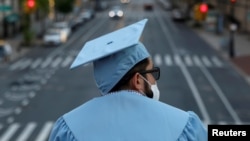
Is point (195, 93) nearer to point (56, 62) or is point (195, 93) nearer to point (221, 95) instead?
point (221, 95)

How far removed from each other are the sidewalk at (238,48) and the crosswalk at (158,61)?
1.20 meters

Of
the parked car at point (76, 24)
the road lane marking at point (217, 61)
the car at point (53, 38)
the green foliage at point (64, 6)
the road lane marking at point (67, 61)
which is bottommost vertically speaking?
the parked car at point (76, 24)

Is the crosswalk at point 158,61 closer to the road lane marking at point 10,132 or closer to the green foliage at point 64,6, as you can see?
the road lane marking at point 10,132

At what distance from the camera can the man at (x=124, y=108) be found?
2.68 m

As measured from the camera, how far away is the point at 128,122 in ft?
8.90

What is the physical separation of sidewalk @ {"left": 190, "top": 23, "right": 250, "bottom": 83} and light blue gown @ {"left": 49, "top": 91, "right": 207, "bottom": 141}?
32.2 meters

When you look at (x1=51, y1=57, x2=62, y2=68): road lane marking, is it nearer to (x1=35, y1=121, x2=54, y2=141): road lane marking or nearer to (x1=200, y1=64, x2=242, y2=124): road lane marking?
(x1=200, y1=64, x2=242, y2=124): road lane marking

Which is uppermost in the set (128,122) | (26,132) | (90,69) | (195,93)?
(128,122)

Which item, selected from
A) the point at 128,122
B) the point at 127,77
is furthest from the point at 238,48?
the point at 128,122

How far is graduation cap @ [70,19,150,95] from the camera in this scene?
2805 millimetres

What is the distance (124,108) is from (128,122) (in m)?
0.07

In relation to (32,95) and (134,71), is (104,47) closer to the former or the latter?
(134,71)

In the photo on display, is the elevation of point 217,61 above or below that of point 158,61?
below

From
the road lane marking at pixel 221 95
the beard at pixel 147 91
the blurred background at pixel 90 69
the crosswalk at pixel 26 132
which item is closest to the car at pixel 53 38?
the blurred background at pixel 90 69
